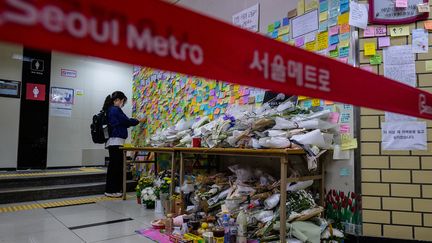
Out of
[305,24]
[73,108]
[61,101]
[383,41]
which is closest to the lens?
[383,41]

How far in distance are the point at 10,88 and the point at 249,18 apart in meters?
3.96

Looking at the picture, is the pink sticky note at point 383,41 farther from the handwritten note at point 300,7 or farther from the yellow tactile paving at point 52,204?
the yellow tactile paving at point 52,204

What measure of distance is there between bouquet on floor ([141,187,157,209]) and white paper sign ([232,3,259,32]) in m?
1.99

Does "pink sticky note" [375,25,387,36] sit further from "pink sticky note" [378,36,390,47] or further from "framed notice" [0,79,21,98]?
"framed notice" [0,79,21,98]

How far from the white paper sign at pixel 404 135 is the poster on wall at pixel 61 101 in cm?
481

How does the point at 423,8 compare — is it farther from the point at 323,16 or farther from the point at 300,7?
the point at 300,7

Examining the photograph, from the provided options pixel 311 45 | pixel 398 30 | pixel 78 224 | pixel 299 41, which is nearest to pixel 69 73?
pixel 78 224

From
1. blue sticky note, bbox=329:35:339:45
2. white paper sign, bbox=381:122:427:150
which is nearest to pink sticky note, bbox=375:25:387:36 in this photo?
blue sticky note, bbox=329:35:339:45

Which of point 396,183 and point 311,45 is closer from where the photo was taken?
point 396,183

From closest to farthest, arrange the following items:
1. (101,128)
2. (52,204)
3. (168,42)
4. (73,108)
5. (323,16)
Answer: (168,42)
(323,16)
(52,204)
(101,128)
(73,108)

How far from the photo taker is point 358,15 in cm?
202

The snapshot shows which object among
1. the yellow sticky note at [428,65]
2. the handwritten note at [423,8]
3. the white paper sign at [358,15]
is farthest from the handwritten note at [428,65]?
the white paper sign at [358,15]

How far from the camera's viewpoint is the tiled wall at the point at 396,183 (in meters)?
1.83

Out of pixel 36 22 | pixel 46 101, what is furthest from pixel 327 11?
pixel 46 101
